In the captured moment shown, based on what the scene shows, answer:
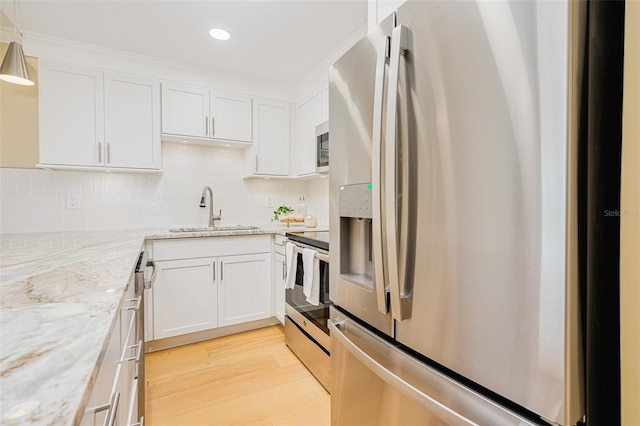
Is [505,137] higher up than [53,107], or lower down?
lower down

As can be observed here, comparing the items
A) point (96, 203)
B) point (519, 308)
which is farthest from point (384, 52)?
point (96, 203)

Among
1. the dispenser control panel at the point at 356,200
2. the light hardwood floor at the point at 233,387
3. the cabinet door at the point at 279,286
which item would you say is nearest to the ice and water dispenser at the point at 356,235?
the dispenser control panel at the point at 356,200

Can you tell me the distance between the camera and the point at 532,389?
1.87ft

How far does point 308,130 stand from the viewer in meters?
2.93

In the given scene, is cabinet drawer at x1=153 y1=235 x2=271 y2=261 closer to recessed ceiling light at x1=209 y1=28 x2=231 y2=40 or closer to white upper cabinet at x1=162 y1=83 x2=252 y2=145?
white upper cabinet at x1=162 y1=83 x2=252 y2=145

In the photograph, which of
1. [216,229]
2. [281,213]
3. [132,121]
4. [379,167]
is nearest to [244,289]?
[216,229]

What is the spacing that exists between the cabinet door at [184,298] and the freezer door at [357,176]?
159 centimetres

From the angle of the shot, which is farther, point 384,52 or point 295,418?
point 295,418

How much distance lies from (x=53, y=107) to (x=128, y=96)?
0.50m

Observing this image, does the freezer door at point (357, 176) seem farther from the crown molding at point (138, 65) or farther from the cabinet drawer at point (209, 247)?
the crown molding at point (138, 65)

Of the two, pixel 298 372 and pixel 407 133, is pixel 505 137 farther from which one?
pixel 298 372

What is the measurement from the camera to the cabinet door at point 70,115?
2295 millimetres

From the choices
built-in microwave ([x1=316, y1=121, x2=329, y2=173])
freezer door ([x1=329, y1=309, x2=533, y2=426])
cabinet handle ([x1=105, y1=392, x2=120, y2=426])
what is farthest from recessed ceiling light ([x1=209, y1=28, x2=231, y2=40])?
cabinet handle ([x1=105, y1=392, x2=120, y2=426])

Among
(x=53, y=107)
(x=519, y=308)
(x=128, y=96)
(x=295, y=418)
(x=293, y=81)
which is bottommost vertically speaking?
(x=295, y=418)
